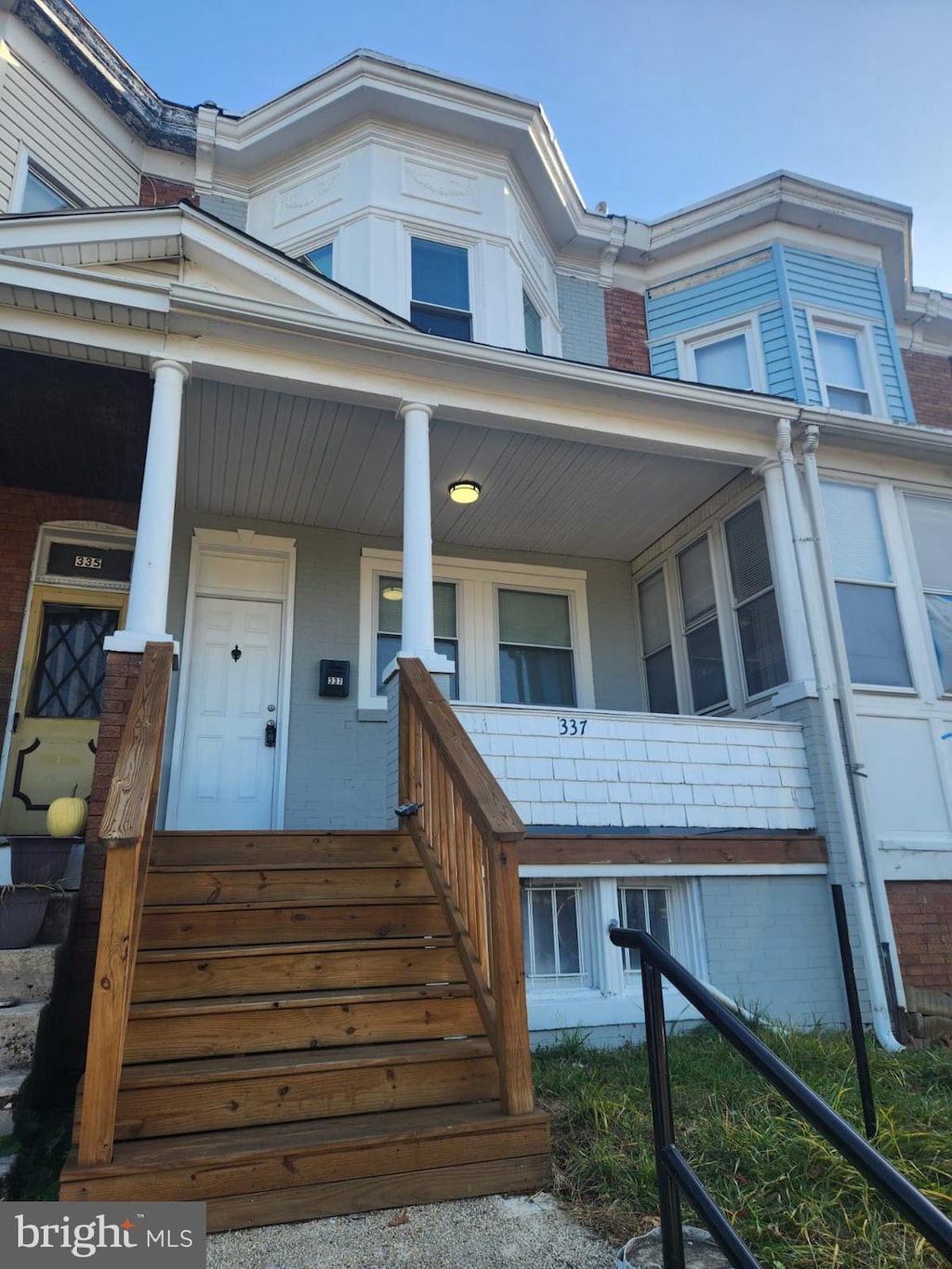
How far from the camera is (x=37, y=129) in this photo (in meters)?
7.26

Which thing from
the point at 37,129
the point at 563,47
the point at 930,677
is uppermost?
the point at 563,47

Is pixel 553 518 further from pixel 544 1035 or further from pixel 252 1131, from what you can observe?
pixel 252 1131

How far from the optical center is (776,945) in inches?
203

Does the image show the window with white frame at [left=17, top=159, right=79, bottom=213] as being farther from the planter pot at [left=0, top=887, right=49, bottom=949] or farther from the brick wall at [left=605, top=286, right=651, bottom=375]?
the planter pot at [left=0, top=887, right=49, bottom=949]

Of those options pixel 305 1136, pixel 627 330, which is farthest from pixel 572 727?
pixel 627 330

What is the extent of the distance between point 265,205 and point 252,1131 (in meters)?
8.11

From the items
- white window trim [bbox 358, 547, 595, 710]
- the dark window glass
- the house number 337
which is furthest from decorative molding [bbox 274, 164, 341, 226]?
the house number 337

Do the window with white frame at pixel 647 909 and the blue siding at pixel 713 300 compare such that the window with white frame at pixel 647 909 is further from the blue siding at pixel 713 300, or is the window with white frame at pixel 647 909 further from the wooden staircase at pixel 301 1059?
the blue siding at pixel 713 300

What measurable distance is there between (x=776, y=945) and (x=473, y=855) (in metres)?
2.87

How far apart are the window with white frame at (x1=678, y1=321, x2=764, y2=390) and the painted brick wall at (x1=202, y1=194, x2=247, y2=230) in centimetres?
465

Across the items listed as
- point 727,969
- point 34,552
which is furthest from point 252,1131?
point 34,552

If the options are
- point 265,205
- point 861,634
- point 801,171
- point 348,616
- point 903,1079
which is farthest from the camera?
point 801,171

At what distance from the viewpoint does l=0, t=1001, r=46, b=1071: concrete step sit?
286 centimetres

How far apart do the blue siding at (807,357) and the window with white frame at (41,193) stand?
22.9 feet
